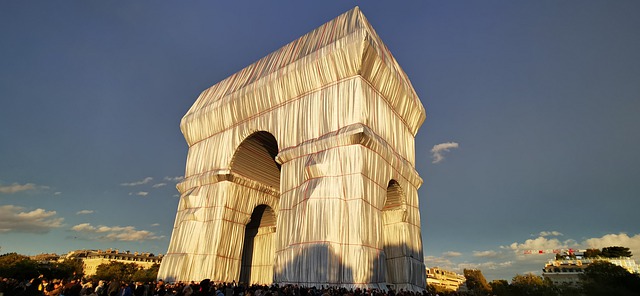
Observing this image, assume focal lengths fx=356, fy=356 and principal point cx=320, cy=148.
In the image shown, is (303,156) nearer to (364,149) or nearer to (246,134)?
(364,149)

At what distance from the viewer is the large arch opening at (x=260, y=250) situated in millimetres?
31266

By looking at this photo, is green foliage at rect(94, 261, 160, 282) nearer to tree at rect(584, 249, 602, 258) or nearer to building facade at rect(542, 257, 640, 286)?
building facade at rect(542, 257, 640, 286)

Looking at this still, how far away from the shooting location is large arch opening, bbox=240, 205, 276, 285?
31.3 metres

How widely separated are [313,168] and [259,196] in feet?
34.1

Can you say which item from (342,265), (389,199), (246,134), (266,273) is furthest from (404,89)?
(266,273)

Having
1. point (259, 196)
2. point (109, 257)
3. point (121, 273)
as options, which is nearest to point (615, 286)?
point (259, 196)

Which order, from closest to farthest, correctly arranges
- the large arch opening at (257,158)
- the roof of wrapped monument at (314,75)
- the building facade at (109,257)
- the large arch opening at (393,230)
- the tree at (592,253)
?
the roof of wrapped monument at (314,75) < the large arch opening at (393,230) < the large arch opening at (257,158) < the tree at (592,253) < the building facade at (109,257)

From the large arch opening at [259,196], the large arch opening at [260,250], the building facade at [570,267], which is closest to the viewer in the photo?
the large arch opening at [259,196]

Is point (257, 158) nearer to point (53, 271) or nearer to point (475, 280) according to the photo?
point (53, 271)

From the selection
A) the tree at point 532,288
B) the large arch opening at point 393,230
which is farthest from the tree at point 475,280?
the large arch opening at point 393,230

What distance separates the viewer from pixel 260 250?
31.8 m

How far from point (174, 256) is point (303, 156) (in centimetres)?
1225

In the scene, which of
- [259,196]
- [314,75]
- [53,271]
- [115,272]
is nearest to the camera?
[314,75]

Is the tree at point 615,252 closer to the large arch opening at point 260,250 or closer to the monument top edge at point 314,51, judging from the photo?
the monument top edge at point 314,51
